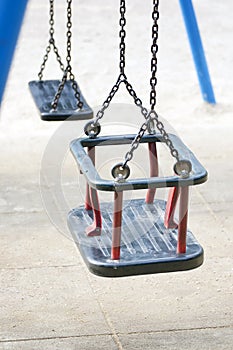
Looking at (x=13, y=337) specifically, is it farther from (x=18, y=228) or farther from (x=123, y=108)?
(x=123, y=108)

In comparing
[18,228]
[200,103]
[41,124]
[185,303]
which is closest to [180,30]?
[200,103]

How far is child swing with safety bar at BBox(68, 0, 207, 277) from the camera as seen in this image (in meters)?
3.94

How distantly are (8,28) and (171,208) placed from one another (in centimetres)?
105

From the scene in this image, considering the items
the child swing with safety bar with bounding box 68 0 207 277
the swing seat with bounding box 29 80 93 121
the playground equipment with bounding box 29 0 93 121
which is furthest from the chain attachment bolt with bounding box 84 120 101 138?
the swing seat with bounding box 29 80 93 121

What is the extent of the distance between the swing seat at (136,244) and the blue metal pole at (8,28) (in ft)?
2.49

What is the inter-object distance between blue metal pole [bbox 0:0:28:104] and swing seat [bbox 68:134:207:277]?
20.0 inches

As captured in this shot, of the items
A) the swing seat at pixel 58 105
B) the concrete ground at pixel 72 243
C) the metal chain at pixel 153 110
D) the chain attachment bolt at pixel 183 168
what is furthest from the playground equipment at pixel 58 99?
the chain attachment bolt at pixel 183 168

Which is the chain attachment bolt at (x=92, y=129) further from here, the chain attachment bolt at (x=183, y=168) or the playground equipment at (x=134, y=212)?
the chain attachment bolt at (x=183, y=168)

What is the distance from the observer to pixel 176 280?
5789 mm

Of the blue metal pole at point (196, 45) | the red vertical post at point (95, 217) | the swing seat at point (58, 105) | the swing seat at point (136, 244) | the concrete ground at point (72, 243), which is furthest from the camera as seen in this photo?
the blue metal pole at point (196, 45)

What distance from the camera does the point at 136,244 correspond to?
419 cm

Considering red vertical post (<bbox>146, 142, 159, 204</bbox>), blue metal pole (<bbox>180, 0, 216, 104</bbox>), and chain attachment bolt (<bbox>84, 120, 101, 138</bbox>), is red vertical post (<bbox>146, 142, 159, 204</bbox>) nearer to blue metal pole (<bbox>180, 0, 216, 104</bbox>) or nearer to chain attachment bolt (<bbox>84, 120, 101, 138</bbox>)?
chain attachment bolt (<bbox>84, 120, 101, 138</bbox>)

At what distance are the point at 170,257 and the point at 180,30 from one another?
7890mm

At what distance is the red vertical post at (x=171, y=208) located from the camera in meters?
4.29
